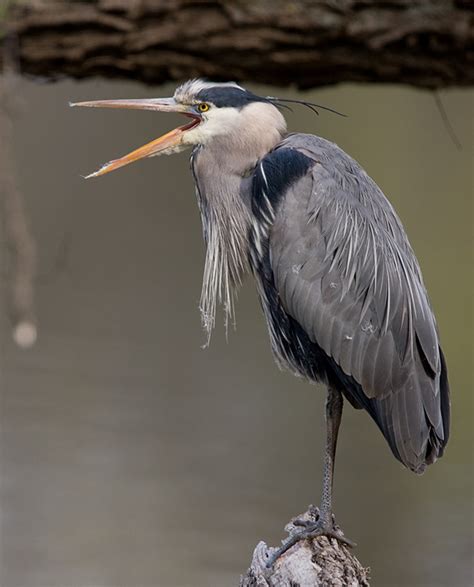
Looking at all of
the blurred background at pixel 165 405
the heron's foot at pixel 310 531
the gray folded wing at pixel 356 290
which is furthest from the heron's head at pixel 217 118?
the heron's foot at pixel 310 531

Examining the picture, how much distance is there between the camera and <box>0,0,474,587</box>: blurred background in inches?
202

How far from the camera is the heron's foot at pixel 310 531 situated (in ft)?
11.8

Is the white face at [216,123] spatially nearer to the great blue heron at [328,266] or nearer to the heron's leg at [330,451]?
the great blue heron at [328,266]

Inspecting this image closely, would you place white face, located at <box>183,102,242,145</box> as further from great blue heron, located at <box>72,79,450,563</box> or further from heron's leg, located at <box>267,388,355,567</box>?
heron's leg, located at <box>267,388,355,567</box>

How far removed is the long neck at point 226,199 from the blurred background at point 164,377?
66 cm

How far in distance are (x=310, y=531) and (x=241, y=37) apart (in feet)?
7.24

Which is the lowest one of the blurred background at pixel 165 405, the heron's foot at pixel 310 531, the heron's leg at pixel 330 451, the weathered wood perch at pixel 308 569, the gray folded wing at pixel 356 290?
the blurred background at pixel 165 405

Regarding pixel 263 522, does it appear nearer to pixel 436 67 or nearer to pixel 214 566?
pixel 214 566

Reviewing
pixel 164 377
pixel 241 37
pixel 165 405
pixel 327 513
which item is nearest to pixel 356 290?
pixel 327 513

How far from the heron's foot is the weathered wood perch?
22mm

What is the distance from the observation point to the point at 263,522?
5.73 metres

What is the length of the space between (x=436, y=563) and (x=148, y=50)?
241 centimetres

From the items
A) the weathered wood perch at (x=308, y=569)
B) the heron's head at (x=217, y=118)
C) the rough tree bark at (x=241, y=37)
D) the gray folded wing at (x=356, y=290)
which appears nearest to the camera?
the weathered wood perch at (x=308, y=569)

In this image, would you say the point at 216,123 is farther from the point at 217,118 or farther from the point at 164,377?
the point at 164,377
